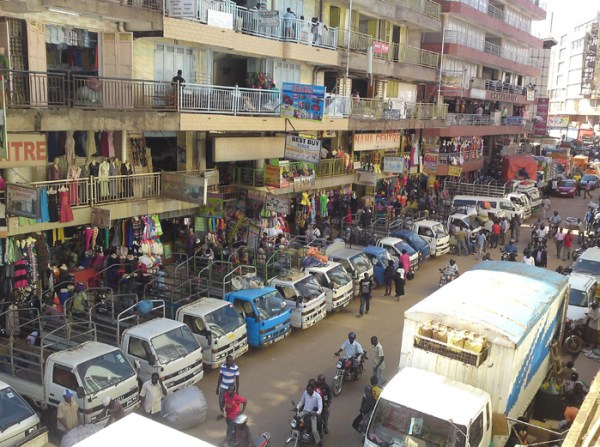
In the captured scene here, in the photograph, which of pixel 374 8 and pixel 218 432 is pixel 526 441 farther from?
pixel 374 8

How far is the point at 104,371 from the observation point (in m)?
11.2

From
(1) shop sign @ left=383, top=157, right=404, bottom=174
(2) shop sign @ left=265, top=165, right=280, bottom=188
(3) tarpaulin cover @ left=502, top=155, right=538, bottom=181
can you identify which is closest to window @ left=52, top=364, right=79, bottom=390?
(2) shop sign @ left=265, top=165, right=280, bottom=188

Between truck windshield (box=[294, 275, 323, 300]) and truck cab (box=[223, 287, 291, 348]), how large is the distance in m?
0.93

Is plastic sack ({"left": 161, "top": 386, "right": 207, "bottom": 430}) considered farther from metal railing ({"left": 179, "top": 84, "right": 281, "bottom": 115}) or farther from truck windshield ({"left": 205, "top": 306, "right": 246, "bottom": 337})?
metal railing ({"left": 179, "top": 84, "right": 281, "bottom": 115})

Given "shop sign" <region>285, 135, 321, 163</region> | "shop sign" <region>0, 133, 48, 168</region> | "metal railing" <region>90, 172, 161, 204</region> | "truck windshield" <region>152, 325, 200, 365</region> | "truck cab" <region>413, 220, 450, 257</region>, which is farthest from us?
"truck cab" <region>413, 220, 450, 257</region>

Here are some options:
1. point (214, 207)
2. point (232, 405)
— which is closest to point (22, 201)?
point (214, 207)

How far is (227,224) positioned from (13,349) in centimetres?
1059

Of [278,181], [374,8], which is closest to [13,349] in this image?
[278,181]

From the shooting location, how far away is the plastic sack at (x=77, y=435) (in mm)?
9415

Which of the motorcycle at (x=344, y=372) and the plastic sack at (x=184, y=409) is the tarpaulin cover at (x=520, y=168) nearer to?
the motorcycle at (x=344, y=372)

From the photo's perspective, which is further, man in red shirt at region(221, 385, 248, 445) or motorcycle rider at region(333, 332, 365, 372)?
motorcycle rider at region(333, 332, 365, 372)

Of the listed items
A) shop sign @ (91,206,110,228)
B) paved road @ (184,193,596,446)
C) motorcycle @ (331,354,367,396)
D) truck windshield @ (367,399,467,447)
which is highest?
shop sign @ (91,206,110,228)

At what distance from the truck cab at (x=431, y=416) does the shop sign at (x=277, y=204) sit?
11994 mm

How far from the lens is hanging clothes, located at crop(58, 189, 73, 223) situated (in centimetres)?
1514
